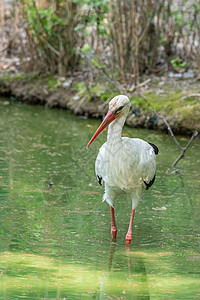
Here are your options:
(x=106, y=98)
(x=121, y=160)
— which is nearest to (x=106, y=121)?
(x=121, y=160)

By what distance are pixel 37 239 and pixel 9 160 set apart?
312 cm

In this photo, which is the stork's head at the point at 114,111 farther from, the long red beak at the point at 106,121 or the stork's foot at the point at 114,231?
A: the stork's foot at the point at 114,231

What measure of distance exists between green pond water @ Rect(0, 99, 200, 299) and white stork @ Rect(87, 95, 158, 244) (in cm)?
46

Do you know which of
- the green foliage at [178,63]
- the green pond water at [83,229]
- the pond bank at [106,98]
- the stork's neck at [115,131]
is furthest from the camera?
the green foliage at [178,63]

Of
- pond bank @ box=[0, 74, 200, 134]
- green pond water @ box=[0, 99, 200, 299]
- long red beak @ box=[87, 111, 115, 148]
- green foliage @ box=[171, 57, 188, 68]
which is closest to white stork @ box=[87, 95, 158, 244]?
long red beak @ box=[87, 111, 115, 148]

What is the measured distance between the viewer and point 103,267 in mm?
4984

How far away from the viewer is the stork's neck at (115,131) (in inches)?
219

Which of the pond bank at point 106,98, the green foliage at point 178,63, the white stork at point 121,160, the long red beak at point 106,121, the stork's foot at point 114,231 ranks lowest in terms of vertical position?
the pond bank at point 106,98

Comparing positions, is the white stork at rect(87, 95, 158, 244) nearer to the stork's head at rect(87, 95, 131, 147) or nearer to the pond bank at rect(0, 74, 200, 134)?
the stork's head at rect(87, 95, 131, 147)

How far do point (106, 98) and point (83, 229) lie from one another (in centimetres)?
584

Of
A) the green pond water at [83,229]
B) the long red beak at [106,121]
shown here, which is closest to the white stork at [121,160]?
the long red beak at [106,121]

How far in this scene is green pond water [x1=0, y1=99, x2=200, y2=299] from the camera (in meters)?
4.47

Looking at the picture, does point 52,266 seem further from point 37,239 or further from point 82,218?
point 82,218

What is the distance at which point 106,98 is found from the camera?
1145 cm
